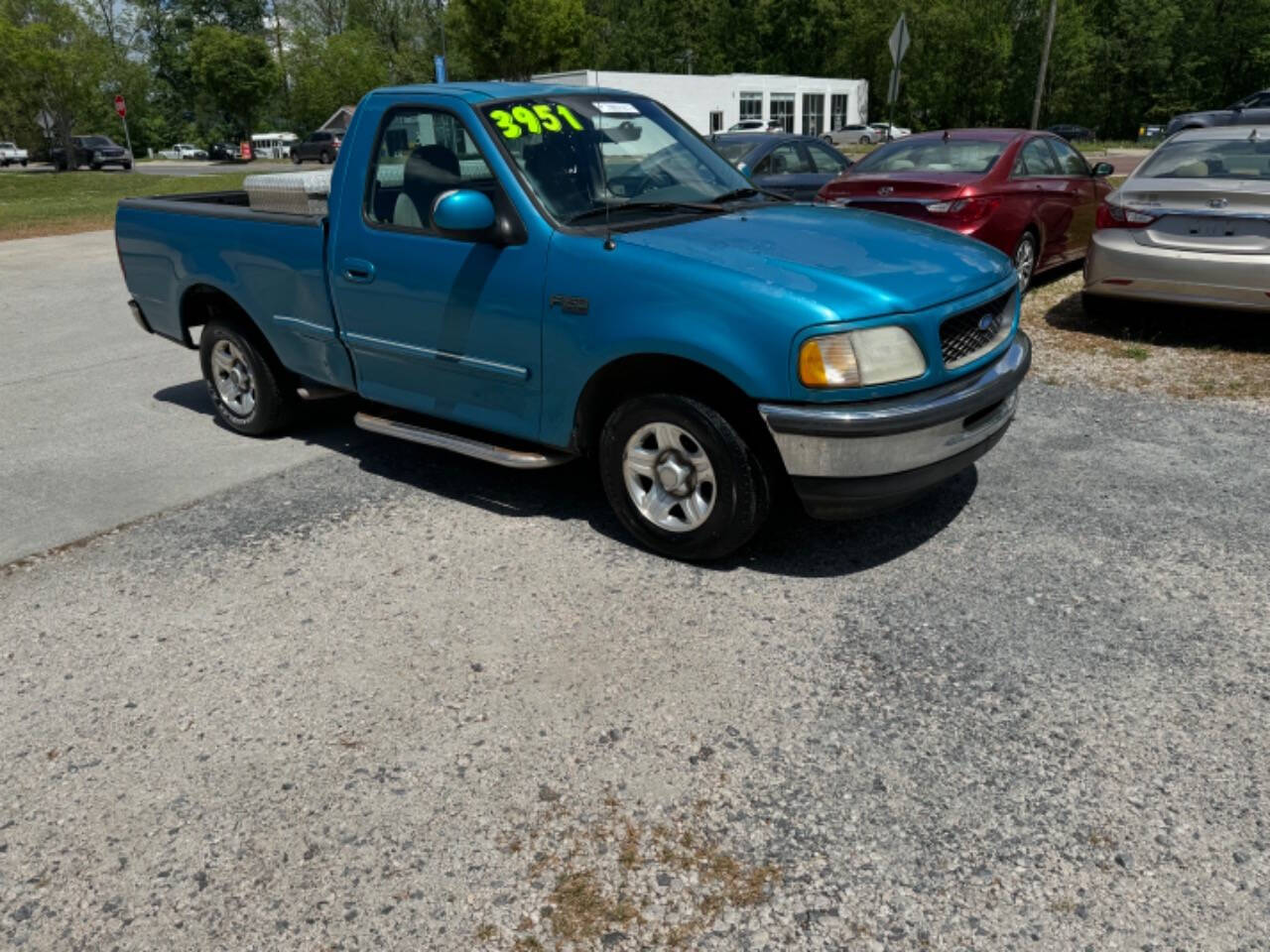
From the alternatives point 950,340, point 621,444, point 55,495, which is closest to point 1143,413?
point 950,340

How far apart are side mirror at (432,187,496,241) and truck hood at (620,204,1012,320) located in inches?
23.0

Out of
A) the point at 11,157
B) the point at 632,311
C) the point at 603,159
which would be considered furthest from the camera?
the point at 11,157

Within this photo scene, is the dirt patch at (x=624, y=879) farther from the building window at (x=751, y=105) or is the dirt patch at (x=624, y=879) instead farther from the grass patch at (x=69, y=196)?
the building window at (x=751, y=105)

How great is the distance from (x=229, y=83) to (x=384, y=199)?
6764cm

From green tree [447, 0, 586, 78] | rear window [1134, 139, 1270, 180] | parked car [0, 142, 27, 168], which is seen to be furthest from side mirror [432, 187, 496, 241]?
parked car [0, 142, 27, 168]

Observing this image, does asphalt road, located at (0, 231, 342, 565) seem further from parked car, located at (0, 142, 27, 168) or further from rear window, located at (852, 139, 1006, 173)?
parked car, located at (0, 142, 27, 168)

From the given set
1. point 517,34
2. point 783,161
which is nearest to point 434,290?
point 783,161

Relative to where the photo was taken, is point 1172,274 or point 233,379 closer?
point 233,379

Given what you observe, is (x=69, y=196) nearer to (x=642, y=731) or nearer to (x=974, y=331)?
(x=974, y=331)

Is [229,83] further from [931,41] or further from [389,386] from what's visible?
[389,386]

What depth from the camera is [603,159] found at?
455cm

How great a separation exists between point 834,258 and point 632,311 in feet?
2.64

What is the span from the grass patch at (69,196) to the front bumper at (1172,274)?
13.7m

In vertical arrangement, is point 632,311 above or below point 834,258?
below
